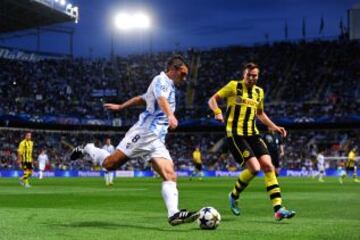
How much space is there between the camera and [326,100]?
65250 millimetres

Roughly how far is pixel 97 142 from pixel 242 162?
2367 inches

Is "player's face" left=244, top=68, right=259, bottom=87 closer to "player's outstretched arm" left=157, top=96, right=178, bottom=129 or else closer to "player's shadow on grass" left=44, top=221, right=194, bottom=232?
"player's outstretched arm" left=157, top=96, right=178, bottom=129

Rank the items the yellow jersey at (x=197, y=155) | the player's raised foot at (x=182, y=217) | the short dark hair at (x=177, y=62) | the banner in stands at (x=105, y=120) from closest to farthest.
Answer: the player's raised foot at (x=182, y=217), the short dark hair at (x=177, y=62), the yellow jersey at (x=197, y=155), the banner in stands at (x=105, y=120)

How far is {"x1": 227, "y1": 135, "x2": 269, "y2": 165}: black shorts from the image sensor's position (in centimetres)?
1147

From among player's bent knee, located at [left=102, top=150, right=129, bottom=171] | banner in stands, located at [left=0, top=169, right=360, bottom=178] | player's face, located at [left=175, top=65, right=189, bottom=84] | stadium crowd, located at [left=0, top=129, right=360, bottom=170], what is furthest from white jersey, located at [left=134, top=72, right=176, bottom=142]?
stadium crowd, located at [left=0, top=129, right=360, bottom=170]

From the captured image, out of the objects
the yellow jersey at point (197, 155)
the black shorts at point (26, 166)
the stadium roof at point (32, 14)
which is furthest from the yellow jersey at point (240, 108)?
the stadium roof at point (32, 14)

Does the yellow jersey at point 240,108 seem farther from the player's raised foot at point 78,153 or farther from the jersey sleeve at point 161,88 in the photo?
the player's raised foot at point 78,153

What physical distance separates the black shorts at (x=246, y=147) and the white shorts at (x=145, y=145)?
224 centimetres

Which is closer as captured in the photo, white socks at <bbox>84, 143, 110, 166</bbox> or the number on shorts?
the number on shorts

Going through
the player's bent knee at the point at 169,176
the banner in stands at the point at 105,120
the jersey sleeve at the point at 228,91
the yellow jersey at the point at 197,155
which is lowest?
the yellow jersey at the point at 197,155

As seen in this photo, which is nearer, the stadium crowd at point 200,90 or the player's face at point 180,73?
the player's face at point 180,73

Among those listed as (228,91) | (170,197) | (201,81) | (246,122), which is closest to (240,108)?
(246,122)

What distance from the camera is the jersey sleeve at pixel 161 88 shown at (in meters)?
9.26

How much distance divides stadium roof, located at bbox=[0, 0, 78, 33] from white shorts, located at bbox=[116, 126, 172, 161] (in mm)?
48146
